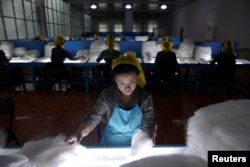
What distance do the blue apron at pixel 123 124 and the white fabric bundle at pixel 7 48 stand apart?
400 centimetres

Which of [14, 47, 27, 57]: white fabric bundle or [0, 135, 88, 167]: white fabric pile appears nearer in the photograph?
[0, 135, 88, 167]: white fabric pile

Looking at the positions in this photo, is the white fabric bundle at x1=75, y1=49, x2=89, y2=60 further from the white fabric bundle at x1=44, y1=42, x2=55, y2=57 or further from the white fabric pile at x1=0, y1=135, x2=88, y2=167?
the white fabric pile at x1=0, y1=135, x2=88, y2=167

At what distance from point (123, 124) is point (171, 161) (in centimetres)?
81

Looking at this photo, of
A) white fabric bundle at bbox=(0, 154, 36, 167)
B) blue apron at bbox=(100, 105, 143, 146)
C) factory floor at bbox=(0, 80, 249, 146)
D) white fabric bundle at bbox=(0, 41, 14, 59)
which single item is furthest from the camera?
white fabric bundle at bbox=(0, 41, 14, 59)

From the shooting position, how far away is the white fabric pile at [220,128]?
0.54m

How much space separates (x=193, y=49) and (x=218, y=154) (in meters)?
4.23

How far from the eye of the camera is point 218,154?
55 centimetres

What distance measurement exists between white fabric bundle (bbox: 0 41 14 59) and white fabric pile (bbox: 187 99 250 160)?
4.69 metres

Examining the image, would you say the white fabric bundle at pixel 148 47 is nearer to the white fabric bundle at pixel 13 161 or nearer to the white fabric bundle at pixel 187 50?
the white fabric bundle at pixel 187 50

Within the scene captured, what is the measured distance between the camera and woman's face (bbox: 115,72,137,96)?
1.24 metres

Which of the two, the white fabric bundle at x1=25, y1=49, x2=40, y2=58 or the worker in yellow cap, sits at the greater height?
the white fabric bundle at x1=25, y1=49, x2=40, y2=58

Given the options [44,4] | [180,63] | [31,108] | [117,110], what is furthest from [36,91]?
[44,4]

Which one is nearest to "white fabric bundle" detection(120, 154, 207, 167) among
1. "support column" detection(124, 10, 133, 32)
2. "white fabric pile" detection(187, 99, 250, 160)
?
"white fabric pile" detection(187, 99, 250, 160)

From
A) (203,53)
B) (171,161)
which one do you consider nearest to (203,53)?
(203,53)
